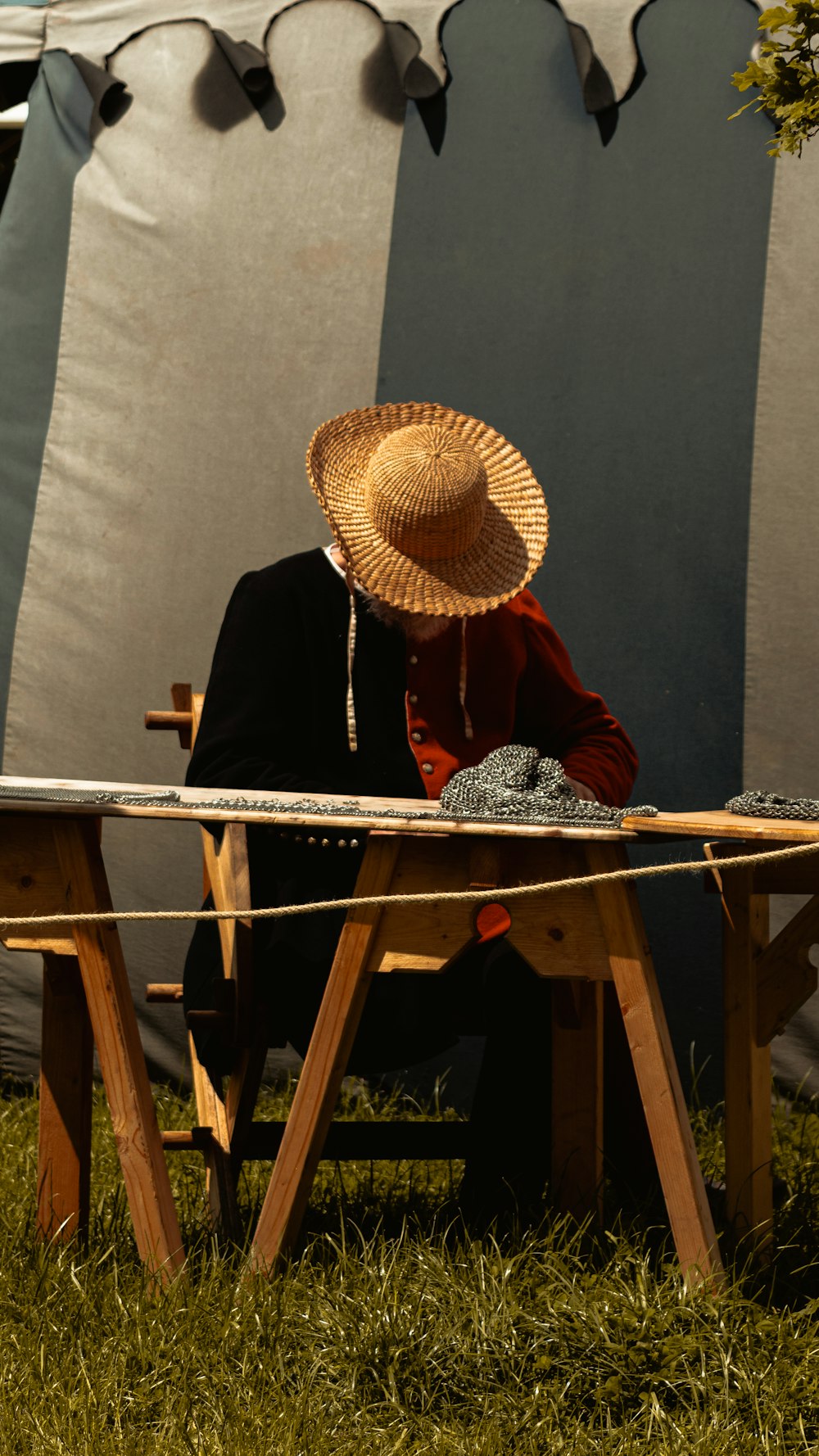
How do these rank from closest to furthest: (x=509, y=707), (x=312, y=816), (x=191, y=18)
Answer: (x=312, y=816)
(x=509, y=707)
(x=191, y=18)

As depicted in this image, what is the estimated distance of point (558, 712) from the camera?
3172 mm

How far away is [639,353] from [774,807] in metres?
1.88

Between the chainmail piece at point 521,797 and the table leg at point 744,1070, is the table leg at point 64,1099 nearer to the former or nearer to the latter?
the chainmail piece at point 521,797

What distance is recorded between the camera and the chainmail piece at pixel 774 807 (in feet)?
7.63

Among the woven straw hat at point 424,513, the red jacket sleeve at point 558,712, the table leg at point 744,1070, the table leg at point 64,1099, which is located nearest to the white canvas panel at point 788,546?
the red jacket sleeve at point 558,712

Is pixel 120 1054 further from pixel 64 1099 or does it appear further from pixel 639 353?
pixel 639 353

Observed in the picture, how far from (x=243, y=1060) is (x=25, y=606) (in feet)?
5.81

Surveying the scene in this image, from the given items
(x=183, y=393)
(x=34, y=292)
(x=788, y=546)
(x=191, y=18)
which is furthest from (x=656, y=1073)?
(x=191, y=18)

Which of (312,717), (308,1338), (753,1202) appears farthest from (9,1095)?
(753,1202)

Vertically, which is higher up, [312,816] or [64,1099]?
[312,816]

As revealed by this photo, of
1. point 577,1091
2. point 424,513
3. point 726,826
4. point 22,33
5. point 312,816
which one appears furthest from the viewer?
point 22,33

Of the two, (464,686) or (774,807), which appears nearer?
(774,807)

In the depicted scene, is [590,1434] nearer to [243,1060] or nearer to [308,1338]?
[308,1338]

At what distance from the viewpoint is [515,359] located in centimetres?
390
